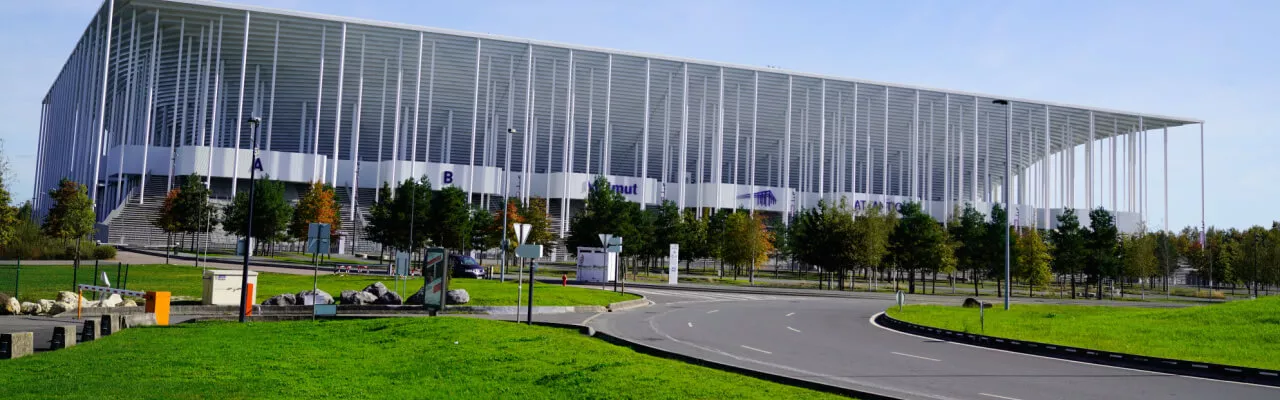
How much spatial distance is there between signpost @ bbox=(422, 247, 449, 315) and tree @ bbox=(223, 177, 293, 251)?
41.2 meters

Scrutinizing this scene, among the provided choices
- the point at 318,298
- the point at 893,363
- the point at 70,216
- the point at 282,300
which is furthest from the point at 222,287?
the point at 70,216

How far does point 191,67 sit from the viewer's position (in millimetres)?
83000

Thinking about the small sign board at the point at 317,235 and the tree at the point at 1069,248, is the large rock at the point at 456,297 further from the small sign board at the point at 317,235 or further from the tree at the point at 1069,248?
the tree at the point at 1069,248

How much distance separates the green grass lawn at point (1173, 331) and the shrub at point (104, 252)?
4329cm

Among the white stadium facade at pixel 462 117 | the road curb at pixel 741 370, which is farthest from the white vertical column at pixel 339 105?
the road curb at pixel 741 370

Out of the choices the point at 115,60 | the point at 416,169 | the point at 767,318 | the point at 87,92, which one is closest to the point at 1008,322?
the point at 767,318

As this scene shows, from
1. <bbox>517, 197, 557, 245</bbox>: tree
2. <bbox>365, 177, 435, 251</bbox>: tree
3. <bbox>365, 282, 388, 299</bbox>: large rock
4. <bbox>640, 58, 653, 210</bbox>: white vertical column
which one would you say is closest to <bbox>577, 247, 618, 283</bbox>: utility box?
<bbox>365, 177, 435, 251</bbox>: tree

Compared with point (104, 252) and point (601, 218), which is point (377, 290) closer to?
point (104, 252)

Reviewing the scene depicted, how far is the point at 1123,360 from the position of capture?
15.8 meters

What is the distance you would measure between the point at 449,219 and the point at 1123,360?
150 feet

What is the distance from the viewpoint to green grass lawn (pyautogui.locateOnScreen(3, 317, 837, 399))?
9680 mm

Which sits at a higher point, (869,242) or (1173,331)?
(869,242)

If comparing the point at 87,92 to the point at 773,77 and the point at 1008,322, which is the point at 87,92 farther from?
the point at 1008,322

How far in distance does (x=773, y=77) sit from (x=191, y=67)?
183 feet
